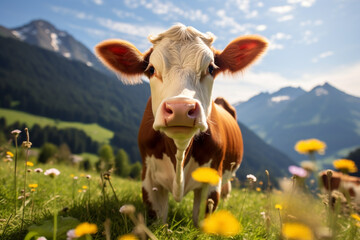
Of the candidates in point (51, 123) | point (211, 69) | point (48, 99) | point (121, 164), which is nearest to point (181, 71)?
point (211, 69)

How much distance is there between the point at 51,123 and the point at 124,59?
133682 millimetres

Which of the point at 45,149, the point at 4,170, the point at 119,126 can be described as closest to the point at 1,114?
the point at 119,126

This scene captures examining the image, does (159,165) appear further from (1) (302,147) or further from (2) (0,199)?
(1) (302,147)

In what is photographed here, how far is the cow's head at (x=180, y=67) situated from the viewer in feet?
7.07

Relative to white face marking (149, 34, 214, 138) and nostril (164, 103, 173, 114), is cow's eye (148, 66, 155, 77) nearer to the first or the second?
white face marking (149, 34, 214, 138)

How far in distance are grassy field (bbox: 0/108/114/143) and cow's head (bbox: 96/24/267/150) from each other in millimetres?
116896

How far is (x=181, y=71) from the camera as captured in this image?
101 inches

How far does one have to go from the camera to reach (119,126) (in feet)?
505

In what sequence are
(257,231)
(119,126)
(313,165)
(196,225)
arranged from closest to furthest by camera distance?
(313,165) < (257,231) < (196,225) < (119,126)

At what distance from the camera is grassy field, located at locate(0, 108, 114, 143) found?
362 ft

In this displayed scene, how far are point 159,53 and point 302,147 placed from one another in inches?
75.8

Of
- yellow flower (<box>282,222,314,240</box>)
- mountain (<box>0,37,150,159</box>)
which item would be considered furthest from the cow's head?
mountain (<box>0,37,150,159</box>)

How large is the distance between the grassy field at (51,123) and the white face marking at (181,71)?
118 m

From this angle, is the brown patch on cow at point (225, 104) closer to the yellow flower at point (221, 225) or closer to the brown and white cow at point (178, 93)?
the brown and white cow at point (178, 93)
